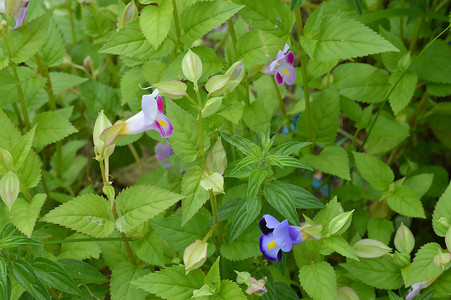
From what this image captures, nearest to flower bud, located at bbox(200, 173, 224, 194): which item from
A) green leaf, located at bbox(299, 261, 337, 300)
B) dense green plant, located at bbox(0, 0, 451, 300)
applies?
dense green plant, located at bbox(0, 0, 451, 300)

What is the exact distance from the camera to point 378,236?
4.95 feet

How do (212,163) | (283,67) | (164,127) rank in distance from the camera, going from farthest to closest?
(283,67) < (212,163) < (164,127)

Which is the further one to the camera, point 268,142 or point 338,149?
point 338,149

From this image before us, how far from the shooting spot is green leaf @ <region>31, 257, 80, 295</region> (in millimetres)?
1160

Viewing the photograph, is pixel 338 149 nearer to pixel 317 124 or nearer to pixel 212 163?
pixel 317 124

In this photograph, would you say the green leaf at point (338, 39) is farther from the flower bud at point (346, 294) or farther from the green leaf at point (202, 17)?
the flower bud at point (346, 294)

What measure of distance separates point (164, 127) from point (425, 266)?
2.48 ft

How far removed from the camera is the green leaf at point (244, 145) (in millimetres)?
1123

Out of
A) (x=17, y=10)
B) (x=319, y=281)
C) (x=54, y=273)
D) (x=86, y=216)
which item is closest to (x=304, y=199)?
(x=319, y=281)

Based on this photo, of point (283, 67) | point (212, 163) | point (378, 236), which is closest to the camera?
point (212, 163)

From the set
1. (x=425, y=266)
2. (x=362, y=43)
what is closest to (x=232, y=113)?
A: (x=362, y=43)

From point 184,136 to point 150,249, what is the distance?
0.32 m

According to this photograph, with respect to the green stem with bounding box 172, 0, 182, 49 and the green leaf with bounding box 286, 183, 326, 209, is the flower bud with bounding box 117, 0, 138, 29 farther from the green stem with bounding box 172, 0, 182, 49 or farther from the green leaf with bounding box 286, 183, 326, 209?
the green leaf with bounding box 286, 183, 326, 209

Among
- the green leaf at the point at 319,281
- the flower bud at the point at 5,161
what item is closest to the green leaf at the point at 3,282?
the flower bud at the point at 5,161
